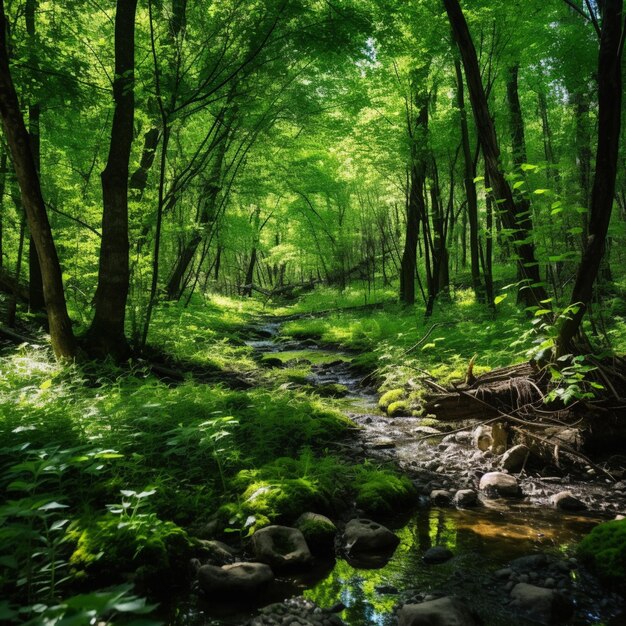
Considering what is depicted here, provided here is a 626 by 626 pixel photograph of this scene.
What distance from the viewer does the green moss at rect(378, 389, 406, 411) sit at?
784cm

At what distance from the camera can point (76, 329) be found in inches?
352

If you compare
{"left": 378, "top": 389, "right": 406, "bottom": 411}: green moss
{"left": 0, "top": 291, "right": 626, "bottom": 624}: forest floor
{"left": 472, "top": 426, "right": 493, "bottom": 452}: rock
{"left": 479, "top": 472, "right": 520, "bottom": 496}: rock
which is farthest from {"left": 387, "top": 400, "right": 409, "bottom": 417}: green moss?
{"left": 479, "top": 472, "right": 520, "bottom": 496}: rock

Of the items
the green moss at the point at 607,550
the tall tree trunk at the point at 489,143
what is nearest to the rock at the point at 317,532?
the green moss at the point at 607,550

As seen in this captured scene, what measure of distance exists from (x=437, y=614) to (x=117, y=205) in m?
7.08

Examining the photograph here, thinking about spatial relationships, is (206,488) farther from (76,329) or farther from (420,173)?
(420,173)

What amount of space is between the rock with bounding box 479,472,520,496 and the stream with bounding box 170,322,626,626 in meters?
0.12

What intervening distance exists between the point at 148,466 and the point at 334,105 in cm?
1411

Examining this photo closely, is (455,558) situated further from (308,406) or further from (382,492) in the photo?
(308,406)

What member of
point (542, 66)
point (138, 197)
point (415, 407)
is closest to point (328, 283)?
point (542, 66)

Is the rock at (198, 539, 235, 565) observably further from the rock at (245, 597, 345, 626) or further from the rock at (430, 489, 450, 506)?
the rock at (430, 489, 450, 506)

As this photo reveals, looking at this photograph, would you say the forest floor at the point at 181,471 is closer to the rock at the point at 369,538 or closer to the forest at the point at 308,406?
the forest at the point at 308,406

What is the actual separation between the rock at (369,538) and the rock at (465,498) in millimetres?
1038

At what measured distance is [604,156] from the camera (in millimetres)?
4102

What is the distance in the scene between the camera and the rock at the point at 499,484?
445cm
